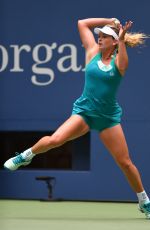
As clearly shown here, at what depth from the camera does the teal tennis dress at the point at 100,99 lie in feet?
24.0

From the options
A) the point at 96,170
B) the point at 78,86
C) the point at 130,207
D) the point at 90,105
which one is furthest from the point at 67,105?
the point at 90,105

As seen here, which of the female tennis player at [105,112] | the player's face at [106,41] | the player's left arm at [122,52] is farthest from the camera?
the player's face at [106,41]

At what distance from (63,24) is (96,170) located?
1.81m

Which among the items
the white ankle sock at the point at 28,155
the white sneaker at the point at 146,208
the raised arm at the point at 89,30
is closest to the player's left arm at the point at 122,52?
the raised arm at the point at 89,30

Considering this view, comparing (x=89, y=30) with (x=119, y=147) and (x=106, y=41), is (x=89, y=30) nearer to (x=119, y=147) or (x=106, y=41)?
(x=106, y=41)

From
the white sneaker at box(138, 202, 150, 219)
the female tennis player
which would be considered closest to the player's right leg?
the female tennis player

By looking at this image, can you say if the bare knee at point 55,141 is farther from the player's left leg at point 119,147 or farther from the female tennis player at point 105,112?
the player's left leg at point 119,147

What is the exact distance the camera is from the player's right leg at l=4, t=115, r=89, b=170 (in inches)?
282

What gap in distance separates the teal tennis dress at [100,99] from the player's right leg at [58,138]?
9 cm

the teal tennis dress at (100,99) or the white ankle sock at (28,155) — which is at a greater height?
the teal tennis dress at (100,99)

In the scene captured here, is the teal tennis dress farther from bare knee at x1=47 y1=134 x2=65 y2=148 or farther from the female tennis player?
bare knee at x1=47 y1=134 x2=65 y2=148

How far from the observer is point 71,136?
23.7 ft

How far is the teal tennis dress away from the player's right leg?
92 millimetres

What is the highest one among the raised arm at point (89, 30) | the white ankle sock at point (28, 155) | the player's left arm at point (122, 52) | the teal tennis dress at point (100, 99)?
the raised arm at point (89, 30)
